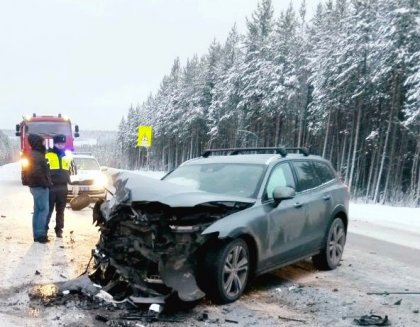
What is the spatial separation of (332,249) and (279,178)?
5.65ft

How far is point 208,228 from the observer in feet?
16.7

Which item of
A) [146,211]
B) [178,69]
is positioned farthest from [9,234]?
[178,69]

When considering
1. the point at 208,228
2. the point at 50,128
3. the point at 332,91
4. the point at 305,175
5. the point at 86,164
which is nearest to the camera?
the point at 208,228

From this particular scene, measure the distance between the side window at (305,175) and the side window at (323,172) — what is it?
16cm

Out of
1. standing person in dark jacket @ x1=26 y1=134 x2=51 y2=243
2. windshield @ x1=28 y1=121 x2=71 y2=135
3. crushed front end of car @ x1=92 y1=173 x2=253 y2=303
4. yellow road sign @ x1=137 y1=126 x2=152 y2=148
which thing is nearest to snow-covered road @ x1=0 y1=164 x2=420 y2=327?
standing person in dark jacket @ x1=26 y1=134 x2=51 y2=243

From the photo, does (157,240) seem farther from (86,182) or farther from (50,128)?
(50,128)

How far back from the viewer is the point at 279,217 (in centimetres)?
604

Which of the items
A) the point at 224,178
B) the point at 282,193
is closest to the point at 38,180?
the point at 224,178

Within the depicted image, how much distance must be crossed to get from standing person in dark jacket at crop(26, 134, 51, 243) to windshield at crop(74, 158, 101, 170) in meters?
8.01

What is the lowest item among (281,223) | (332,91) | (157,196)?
(281,223)

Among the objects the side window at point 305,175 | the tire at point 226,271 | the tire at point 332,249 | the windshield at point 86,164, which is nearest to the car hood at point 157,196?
the tire at point 226,271

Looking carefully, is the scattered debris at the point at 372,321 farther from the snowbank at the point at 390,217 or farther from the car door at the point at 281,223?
the snowbank at the point at 390,217

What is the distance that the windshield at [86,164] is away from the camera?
1680 cm

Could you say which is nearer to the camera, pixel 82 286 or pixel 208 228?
pixel 208 228
